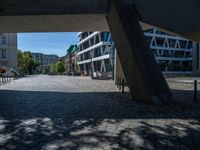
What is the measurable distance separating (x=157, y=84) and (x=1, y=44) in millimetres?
70741

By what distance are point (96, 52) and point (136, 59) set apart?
259 feet

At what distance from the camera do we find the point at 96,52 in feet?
300

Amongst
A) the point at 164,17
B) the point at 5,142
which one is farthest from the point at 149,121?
the point at 164,17

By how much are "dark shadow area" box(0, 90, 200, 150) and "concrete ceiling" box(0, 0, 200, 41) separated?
18.3 feet

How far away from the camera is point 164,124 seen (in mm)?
7949

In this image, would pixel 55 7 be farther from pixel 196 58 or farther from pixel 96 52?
pixel 96 52

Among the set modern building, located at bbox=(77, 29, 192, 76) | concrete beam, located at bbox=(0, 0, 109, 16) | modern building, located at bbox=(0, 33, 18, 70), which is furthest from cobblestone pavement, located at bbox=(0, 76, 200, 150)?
modern building, located at bbox=(77, 29, 192, 76)

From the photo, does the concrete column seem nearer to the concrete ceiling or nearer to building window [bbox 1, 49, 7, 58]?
building window [bbox 1, 49, 7, 58]

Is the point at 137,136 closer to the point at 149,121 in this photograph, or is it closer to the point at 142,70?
the point at 149,121

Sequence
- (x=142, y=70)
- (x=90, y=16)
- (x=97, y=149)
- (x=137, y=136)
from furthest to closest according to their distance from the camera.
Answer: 1. (x=90, y=16)
2. (x=142, y=70)
3. (x=137, y=136)
4. (x=97, y=149)

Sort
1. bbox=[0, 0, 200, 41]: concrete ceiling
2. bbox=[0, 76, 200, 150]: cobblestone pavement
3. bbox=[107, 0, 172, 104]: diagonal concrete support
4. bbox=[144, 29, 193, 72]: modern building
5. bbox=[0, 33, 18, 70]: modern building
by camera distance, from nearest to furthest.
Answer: bbox=[0, 76, 200, 150]: cobblestone pavement → bbox=[107, 0, 172, 104]: diagonal concrete support → bbox=[0, 0, 200, 41]: concrete ceiling → bbox=[0, 33, 18, 70]: modern building → bbox=[144, 29, 193, 72]: modern building

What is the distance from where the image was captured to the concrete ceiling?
14.4 metres

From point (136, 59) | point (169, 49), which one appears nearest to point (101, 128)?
point (136, 59)

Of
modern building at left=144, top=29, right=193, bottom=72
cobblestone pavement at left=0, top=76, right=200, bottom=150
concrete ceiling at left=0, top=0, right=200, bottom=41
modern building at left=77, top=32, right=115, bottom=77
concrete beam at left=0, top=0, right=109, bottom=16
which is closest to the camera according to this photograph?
cobblestone pavement at left=0, top=76, right=200, bottom=150
